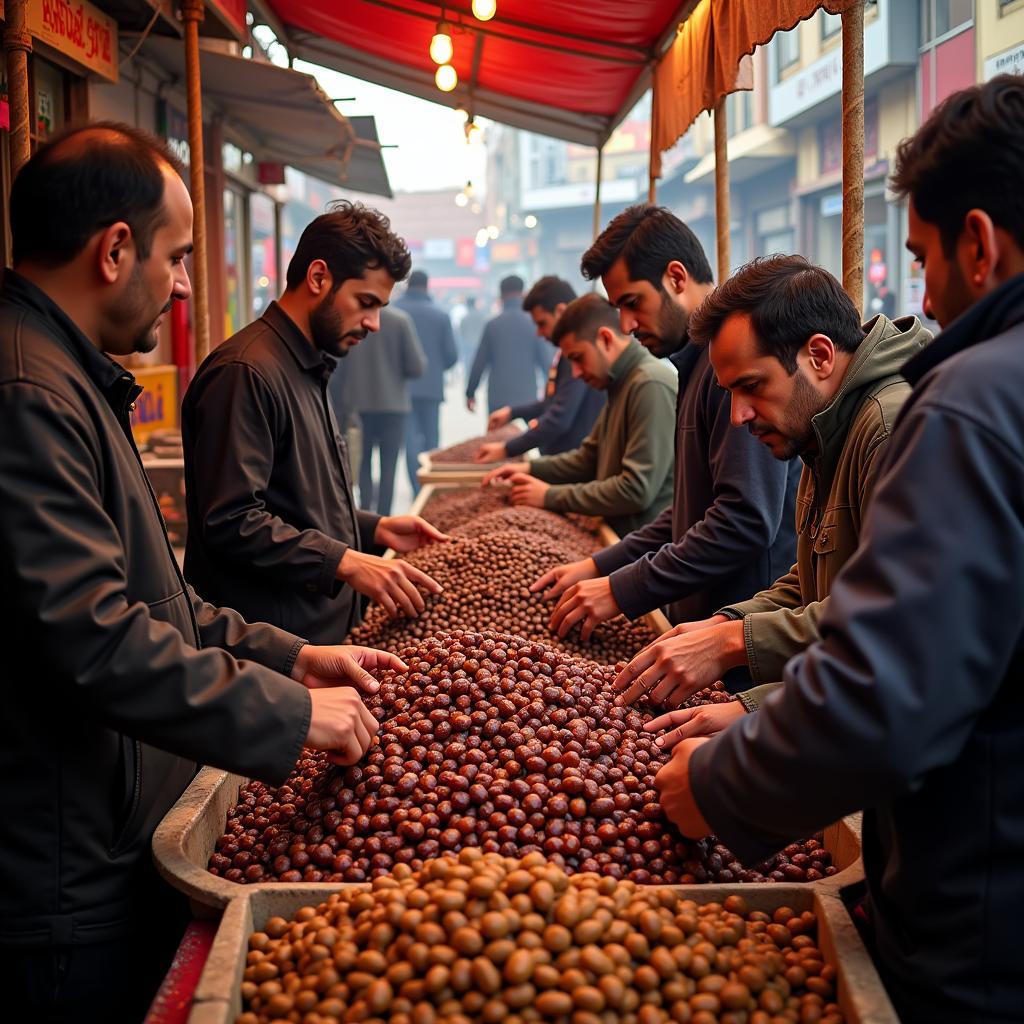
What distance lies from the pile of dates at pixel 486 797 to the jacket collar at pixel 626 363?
9.27 feet

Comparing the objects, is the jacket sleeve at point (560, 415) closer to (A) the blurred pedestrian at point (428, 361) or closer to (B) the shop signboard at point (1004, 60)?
(B) the shop signboard at point (1004, 60)

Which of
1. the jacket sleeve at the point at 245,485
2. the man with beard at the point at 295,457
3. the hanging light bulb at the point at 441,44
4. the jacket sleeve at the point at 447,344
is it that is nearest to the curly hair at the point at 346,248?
the man with beard at the point at 295,457

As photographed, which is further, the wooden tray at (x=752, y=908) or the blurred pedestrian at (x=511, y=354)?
the blurred pedestrian at (x=511, y=354)

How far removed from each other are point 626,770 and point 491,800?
0.28 meters

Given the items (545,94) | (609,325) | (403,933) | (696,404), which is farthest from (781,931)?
→ (545,94)

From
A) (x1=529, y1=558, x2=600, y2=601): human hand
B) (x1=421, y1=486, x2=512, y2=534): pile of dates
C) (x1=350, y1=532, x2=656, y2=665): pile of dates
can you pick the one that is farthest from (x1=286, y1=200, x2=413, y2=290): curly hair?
(x1=421, y1=486, x2=512, y2=534): pile of dates

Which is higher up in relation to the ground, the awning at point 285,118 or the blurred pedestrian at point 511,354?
the awning at point 285,118

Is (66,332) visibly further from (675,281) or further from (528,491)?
(528,491)

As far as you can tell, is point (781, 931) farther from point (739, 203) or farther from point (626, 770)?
point (739, 203)

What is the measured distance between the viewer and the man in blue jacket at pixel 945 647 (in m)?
1.16

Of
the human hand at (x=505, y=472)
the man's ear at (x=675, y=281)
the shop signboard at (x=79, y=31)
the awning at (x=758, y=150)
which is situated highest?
the awning at (x=758, y=150)

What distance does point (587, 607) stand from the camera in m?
3.14

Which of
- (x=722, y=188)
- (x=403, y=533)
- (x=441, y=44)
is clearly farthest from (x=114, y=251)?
(x=441, y=44)

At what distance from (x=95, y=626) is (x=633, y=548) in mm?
2414
